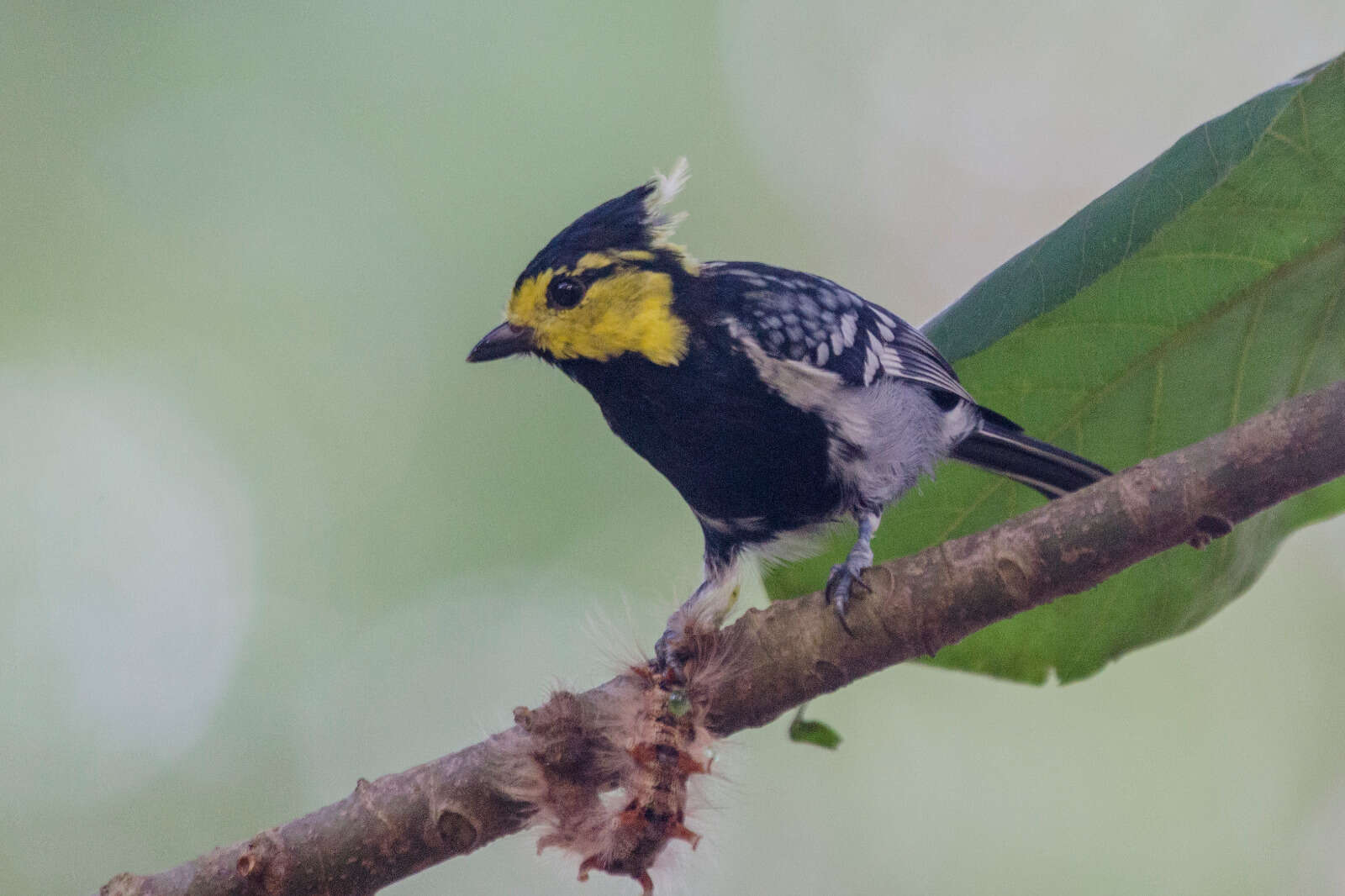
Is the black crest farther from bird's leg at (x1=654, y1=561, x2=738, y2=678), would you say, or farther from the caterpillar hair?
the caterpillar hair

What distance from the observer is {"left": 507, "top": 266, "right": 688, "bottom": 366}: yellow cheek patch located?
2.54 m

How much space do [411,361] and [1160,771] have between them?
281cm

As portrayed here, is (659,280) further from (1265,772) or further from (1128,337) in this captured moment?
(1265,772)

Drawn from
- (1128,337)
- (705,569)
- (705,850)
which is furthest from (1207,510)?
(705,569)

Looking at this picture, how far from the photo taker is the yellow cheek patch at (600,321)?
2545mm

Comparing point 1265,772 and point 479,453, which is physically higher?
point 479,453

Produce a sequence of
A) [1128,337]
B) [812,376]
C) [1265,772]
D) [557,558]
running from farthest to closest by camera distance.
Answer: [1265,772] < [557,558] < [812,376] < [1128,337]

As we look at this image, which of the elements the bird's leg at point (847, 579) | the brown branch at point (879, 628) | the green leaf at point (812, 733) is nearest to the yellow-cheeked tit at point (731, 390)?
the bird's leg at point (847, 579)

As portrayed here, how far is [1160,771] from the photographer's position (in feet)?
13.2

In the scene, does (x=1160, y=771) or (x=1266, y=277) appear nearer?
(x=1266, y=277)

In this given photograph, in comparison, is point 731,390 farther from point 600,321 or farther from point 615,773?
point 615,773

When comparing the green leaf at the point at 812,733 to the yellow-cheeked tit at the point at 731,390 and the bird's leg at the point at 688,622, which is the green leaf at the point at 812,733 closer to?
the bird's leg at the point at 688,622

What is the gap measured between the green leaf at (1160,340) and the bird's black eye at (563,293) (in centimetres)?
70

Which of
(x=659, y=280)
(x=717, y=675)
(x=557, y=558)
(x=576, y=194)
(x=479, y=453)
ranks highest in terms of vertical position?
(x=576, y=194)
